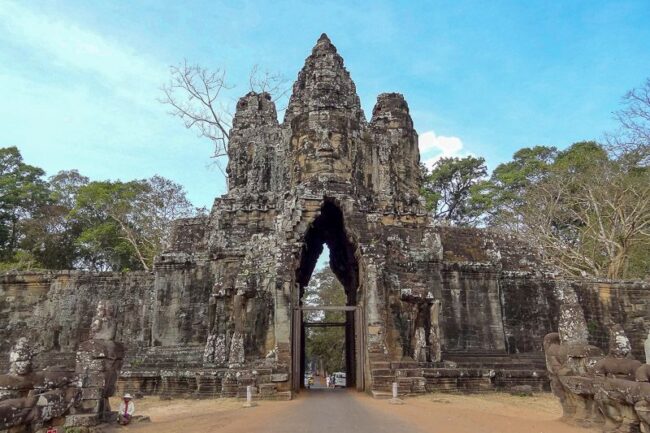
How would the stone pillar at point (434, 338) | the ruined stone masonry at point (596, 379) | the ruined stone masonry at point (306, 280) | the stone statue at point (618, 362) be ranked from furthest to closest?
the stone pillar at point (434, 338)
the ruined stone masonry at point (306, 280)
the stone statue at point (618, 362)
the ruined stone masonry at point (596, 379)

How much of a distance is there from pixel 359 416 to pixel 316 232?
9.07m

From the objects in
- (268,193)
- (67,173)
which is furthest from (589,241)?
(67,173)

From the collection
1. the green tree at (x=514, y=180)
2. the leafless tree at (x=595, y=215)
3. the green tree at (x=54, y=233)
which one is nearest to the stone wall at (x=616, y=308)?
the leafless tree at (x=595, y=215)

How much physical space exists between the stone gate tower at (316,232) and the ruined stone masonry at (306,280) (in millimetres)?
50

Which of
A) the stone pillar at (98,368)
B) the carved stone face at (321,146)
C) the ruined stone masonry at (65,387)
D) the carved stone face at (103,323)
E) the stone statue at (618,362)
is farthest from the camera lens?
the carved stone face at (321,146)

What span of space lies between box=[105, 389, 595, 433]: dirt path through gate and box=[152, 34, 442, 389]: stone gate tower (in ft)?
5.65

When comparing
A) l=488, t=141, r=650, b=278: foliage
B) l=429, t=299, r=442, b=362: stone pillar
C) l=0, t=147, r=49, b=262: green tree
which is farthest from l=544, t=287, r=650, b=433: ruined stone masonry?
l=0, t=147, r=49, b=262: green tree

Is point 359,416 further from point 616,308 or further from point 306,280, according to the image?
point 616,308

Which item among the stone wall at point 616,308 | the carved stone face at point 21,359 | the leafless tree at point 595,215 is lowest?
the carved stone face at point 21,359

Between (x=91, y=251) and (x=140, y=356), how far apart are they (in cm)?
1960

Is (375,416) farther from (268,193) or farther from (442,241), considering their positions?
(268,193)

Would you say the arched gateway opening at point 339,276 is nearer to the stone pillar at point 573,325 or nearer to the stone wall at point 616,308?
the stone pillar at point 573,325

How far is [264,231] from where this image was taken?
17516mm

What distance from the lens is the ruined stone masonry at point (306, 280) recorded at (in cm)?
1352
